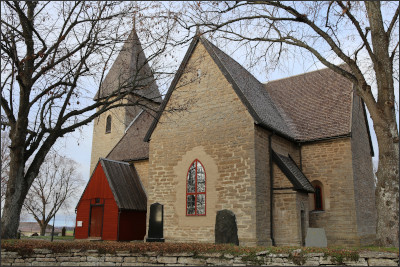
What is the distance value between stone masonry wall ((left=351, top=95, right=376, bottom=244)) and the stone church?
63 mm

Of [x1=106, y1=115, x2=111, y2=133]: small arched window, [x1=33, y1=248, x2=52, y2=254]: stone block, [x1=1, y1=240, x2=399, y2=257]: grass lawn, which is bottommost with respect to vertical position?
[x1=33, y1=248, x2=52, y2=254]: stone block

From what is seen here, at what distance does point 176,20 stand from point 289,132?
1015 cm

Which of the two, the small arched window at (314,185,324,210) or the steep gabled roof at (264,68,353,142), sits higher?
the steep gabled roof at (264,68,353,142)

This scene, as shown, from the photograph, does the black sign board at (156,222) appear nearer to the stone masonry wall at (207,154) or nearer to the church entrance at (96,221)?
the stone masonry wall at (207,154)

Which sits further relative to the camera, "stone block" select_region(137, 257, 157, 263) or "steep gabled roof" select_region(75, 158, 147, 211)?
"steep gabled roof" select_region(75, 158, 147, 211)

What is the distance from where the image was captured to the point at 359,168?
18.9m

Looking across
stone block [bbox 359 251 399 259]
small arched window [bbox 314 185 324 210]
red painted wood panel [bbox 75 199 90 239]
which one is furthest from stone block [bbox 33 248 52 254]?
small arched window [bbox 314 185 324 210]

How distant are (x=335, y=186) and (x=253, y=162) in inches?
205

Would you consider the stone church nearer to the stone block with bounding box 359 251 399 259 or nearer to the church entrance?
the church entrance

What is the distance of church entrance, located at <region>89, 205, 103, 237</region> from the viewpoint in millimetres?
20109

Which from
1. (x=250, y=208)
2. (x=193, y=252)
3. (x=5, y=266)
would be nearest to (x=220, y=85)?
(x=250, y=208)

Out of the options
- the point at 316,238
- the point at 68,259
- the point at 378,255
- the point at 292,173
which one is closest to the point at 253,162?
the point at 292,173

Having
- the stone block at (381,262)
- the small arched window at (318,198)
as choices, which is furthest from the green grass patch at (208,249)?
the small arched window at (318,198)

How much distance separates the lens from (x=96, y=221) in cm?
2036
